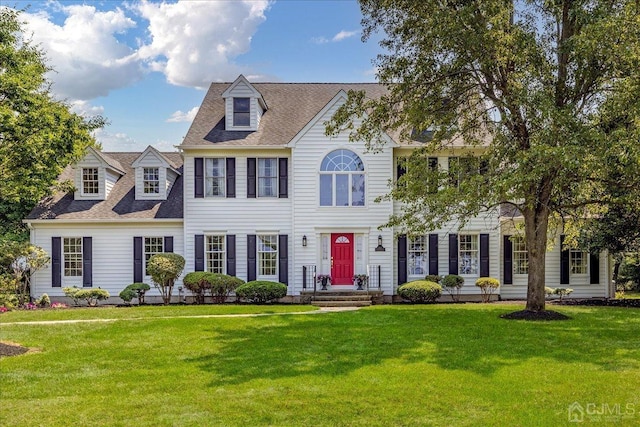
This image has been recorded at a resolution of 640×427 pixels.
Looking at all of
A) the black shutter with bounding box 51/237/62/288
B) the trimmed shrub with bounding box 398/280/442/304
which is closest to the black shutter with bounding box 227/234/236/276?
the trimmed shrub with bounding box 398/280/442/304

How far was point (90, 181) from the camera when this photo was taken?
2159 centimetres

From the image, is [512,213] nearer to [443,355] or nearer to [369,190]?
[369,190]

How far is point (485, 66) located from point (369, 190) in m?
8.16

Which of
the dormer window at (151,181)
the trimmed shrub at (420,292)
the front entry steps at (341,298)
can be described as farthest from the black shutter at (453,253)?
the dormer window at (151,181)

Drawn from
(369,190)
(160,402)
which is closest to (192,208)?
(369,190)

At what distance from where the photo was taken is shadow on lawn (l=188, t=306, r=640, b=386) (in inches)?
345

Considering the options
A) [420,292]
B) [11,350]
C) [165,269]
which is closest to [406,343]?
[11,350]

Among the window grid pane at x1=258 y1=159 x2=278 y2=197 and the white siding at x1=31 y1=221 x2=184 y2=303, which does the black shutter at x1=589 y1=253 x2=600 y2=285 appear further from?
the white siding at x1=31 y1=221 x2=184 y2=303

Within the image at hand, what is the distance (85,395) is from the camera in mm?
7246

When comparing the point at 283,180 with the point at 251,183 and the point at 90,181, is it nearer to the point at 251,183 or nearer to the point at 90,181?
the point at 251,183

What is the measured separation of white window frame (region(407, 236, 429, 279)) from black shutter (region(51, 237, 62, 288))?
1430 cm

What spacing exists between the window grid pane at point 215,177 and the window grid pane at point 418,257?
8.21 meters

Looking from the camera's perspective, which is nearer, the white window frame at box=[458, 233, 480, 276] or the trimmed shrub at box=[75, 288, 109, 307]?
the trimmed shrub at box=[75, 288, 109, 307]

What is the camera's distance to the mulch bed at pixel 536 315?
44.9 feet
